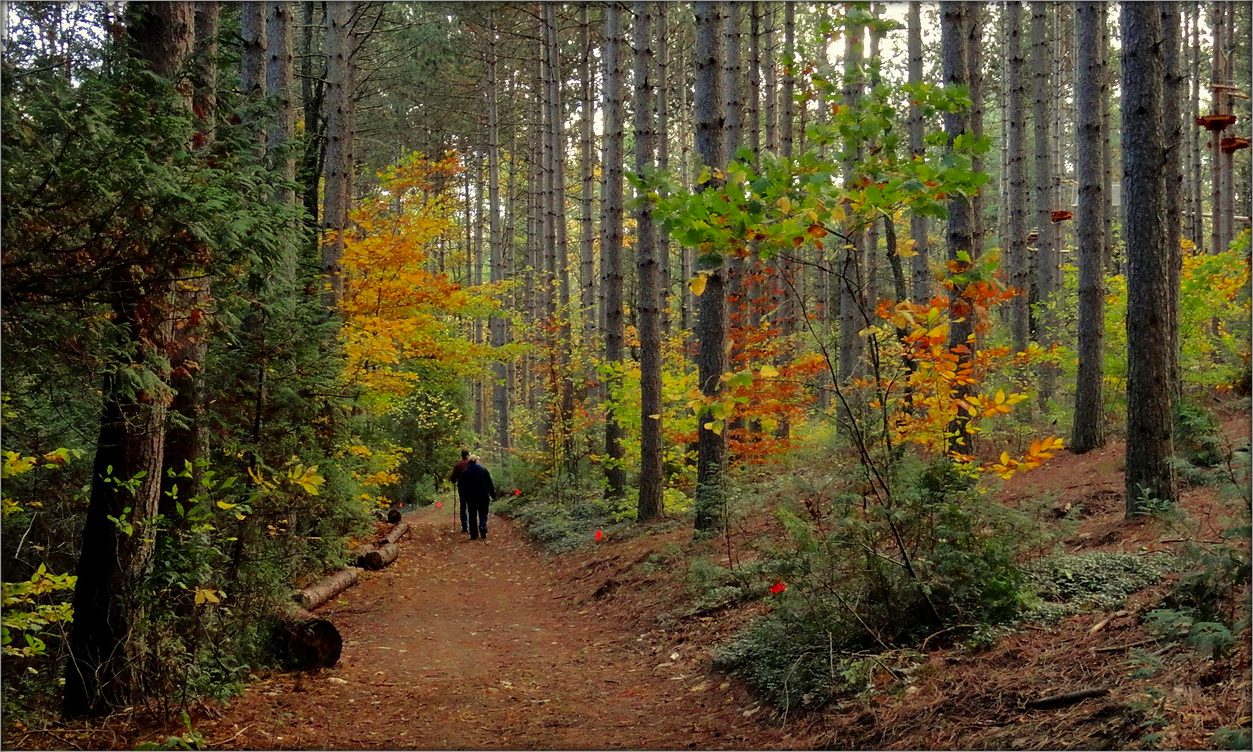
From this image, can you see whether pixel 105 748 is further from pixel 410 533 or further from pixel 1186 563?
pixel 410 533

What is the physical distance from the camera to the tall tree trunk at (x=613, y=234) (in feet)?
45.2

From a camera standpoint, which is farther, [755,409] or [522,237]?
[522,237]

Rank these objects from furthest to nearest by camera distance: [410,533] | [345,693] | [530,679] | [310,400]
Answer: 1. [410,533]
2. [310,400]
3. [530,679]
4. [345,693]

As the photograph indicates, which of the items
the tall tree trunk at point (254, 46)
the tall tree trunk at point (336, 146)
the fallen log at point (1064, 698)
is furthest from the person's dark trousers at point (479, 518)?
the fallen log at point (1064, 698)

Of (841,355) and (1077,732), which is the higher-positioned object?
(841,355)

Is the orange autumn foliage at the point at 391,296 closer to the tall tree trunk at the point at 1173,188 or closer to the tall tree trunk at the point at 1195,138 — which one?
the tall tree trunk at the point at 1173,188

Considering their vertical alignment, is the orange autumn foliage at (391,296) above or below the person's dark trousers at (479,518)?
above

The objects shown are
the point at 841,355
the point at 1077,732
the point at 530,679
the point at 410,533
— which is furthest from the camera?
the point at 841,355

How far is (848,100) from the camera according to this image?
20.7 meters

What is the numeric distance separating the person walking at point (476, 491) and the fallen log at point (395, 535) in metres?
1.24

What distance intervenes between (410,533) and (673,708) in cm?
1179

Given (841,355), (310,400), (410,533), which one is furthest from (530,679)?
(841,355)

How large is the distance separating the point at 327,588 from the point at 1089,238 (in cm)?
1030

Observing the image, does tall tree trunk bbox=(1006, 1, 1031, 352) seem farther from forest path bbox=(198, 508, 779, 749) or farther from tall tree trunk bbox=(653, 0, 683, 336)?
forest path bbox=(198, 508, 779, 749)
